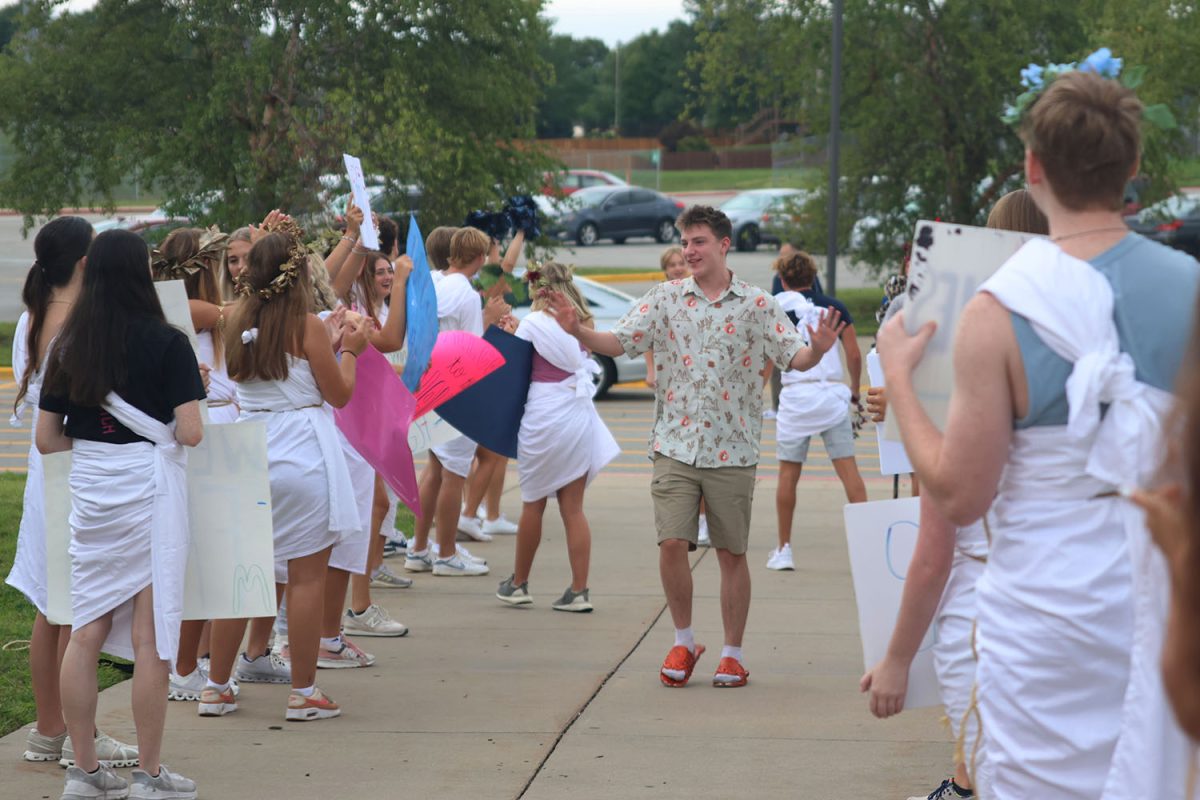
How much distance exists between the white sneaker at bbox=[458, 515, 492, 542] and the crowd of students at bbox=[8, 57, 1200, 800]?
0.06 feet

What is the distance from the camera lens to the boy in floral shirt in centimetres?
679

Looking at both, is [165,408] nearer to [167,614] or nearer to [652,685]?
[167,614]

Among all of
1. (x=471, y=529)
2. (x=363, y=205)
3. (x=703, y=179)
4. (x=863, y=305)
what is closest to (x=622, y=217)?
(x=863, y=305)

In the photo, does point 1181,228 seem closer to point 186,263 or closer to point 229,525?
point 186,263

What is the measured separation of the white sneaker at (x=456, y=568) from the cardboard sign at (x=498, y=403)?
955 mm

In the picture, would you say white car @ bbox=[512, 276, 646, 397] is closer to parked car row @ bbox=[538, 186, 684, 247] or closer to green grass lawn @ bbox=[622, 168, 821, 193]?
parked car row @ bbox=[538, 186, 684, 247]

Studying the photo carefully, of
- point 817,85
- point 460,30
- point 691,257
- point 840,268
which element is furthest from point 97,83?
point 840,268

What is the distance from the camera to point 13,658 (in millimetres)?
7016

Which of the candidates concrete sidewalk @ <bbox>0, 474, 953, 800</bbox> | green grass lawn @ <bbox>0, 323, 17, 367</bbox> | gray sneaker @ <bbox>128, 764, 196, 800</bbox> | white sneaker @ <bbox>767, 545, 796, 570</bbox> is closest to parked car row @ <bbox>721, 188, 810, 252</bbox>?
green grass lawn @ <bbox>0, 323, 17, 367</bbox>

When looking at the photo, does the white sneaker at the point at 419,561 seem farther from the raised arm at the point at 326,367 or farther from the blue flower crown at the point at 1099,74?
the blue flower crown at the point at 1099,74

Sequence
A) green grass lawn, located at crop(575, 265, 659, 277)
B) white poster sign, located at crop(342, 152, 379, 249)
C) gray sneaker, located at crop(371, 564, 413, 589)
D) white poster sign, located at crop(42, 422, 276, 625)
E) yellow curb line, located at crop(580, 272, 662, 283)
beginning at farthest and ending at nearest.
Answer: green grass lawn, located at crop(575, 265, 659, 277) < yellow curb line, located at crop(580, 272, 662, 283) < gray sneaker, located at crop(371, 564, 413, 589) < white poster sign, located at crop(342, 152, 379, 249) < white poster sign, located at crop(42, 422, 276, 625)

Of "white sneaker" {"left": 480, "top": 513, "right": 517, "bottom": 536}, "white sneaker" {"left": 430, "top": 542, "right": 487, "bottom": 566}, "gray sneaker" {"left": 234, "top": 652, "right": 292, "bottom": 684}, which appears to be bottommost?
"white sneaker" {"left": 480, "top": 513, "right": 517, "bottom": 536}

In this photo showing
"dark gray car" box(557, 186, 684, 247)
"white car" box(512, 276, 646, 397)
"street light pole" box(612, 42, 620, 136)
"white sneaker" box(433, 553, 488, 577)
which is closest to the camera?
"white sneaker" box(433, 553, 488, 577)

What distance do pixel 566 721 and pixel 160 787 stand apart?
1.68 metres
